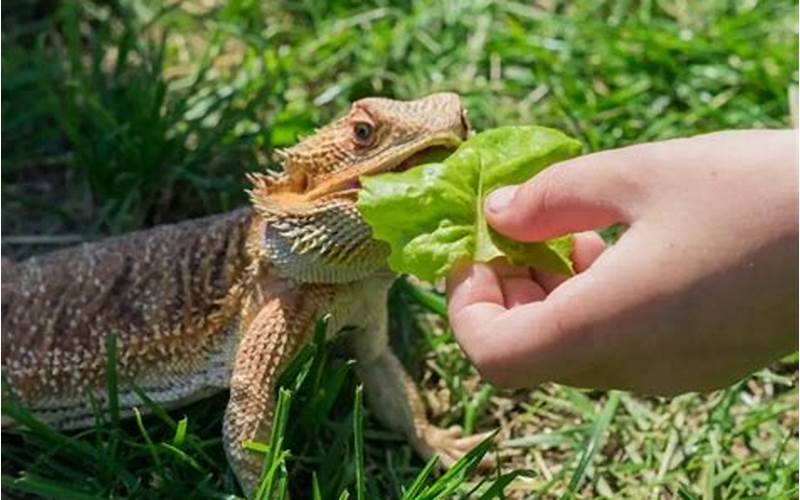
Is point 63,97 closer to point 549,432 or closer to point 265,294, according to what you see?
point 265,294

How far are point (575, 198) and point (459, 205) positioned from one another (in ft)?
1.25

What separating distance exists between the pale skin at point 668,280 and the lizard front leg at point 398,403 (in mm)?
1079

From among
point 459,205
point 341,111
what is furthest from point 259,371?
point 341,111

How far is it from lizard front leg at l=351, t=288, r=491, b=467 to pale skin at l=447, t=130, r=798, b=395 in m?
1.08

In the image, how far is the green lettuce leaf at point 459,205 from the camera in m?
3.16

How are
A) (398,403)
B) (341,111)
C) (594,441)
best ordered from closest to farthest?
(594,441) < (398,403) < (341,111)

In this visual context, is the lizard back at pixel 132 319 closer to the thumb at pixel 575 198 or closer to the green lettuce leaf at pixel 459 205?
the green lettuce leaf at pixel 459 205

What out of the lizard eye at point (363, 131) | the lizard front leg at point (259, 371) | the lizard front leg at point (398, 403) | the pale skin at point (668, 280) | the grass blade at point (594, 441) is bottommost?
the grass blade at point (594, 441)

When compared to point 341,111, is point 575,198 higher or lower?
higher

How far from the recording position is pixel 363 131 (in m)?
3.49

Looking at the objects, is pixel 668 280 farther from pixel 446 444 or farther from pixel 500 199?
pixel 446 444

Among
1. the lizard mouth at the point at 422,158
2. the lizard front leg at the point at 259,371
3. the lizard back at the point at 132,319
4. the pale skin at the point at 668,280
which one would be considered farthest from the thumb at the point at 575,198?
the lizard back at the point at 132,319


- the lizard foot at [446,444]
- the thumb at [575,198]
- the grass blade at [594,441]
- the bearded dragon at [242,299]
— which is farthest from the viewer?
the lizard foot at [446,444]

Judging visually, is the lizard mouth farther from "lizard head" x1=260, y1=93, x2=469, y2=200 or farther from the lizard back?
the lizard back
